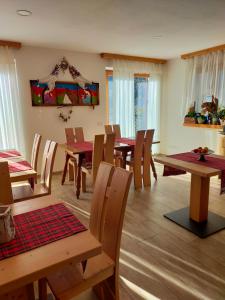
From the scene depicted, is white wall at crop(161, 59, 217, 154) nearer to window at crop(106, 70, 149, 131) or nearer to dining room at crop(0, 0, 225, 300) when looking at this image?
dining room at crop(0, 0, 225, 300)

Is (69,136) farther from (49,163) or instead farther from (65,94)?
(49,163)

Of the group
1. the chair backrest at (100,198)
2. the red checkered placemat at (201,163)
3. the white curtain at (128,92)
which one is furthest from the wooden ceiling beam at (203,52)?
the chair backrest at (100,198)

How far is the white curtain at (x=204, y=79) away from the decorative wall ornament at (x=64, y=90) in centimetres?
199

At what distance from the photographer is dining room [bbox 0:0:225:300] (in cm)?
119

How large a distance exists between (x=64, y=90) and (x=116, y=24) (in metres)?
1.76

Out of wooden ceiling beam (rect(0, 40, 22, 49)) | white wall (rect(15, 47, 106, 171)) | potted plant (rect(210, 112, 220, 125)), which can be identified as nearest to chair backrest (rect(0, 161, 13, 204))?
white wall (rect(15, 47, 106, 171))

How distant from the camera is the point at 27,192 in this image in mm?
2355

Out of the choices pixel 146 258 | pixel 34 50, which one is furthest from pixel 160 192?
pixel 34 50

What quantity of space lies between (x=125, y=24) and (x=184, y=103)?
8.55 ft

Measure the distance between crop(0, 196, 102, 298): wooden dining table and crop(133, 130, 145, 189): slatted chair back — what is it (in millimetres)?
2482

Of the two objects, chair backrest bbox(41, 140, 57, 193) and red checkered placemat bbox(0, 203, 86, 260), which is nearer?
red checkered placemat bbox(0, 203, 86, 260)

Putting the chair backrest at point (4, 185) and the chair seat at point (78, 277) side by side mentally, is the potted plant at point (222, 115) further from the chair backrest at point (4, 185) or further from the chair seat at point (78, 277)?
the chair backrest at point (4, 185)

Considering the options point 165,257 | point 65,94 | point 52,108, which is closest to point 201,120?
point 65,94

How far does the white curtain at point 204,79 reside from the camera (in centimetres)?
418
